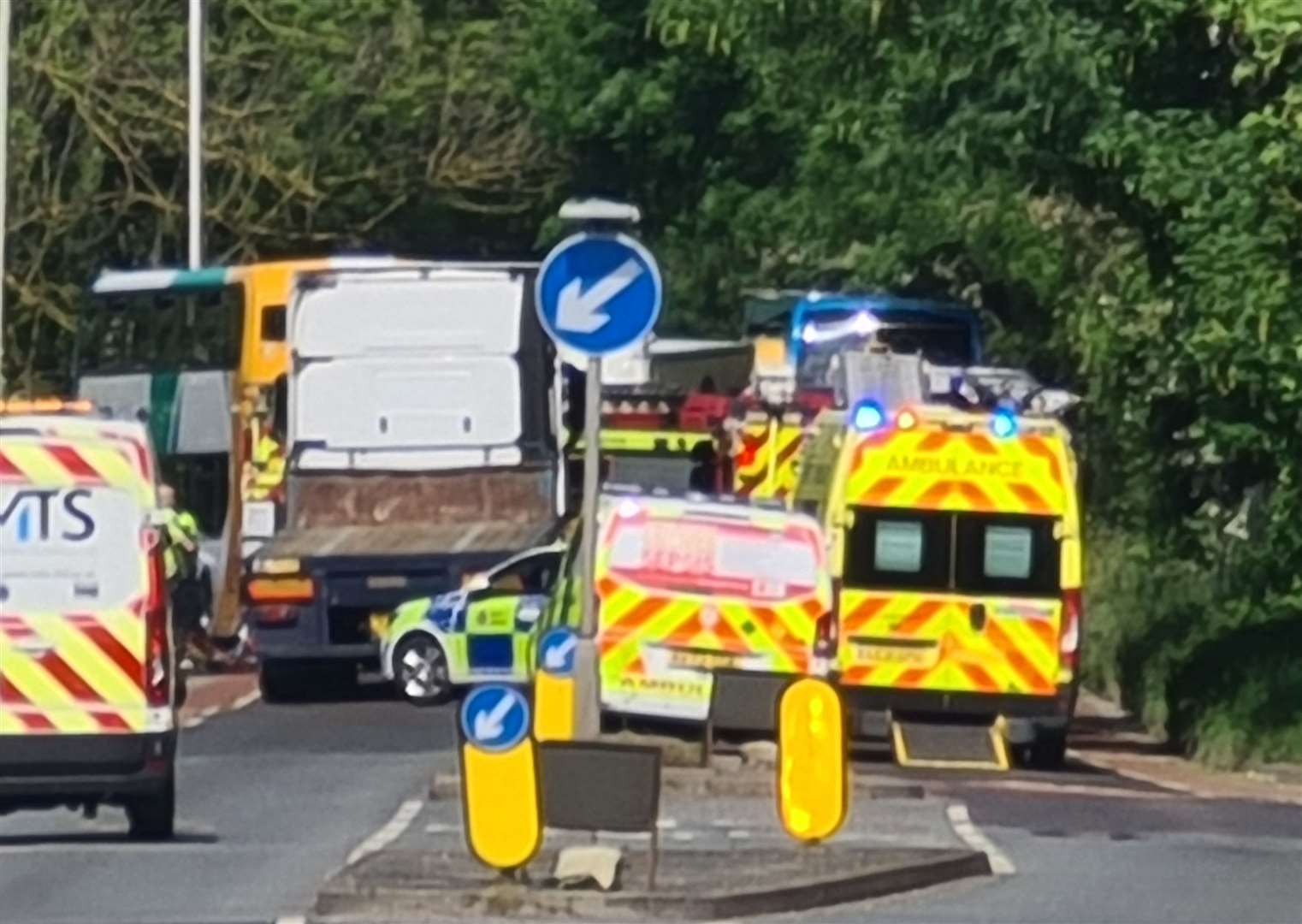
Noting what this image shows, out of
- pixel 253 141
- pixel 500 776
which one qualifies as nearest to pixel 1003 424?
pixel 500 776

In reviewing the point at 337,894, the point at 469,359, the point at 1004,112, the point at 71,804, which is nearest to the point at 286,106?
the point at 469,359

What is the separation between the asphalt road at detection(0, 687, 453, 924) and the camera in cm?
1708

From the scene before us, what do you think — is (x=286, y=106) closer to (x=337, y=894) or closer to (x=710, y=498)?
(x=710, y=498)

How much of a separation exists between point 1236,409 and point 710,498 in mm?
4727

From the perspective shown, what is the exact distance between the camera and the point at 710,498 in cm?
2572

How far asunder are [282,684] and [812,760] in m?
15.6

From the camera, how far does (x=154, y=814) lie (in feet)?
66.5

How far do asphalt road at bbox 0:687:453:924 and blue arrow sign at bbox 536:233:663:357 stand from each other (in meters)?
2.60

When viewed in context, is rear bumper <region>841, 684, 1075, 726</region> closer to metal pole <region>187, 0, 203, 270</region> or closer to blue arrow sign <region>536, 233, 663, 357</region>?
blue arrow sign <region>536, 233, 663, 357</region>

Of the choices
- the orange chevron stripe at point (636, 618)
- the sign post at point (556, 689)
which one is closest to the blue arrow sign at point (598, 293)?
the sign post at point (556, 689)

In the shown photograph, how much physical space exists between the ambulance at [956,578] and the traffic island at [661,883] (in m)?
8.33

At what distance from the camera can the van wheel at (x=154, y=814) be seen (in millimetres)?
20031

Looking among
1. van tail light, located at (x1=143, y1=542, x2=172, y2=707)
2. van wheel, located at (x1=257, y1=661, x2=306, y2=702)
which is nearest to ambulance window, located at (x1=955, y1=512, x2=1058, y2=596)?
Result: van wheel, located at (x1=257, y1=661, x2=306, y2=702)

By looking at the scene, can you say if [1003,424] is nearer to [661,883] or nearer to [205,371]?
[661,883]
